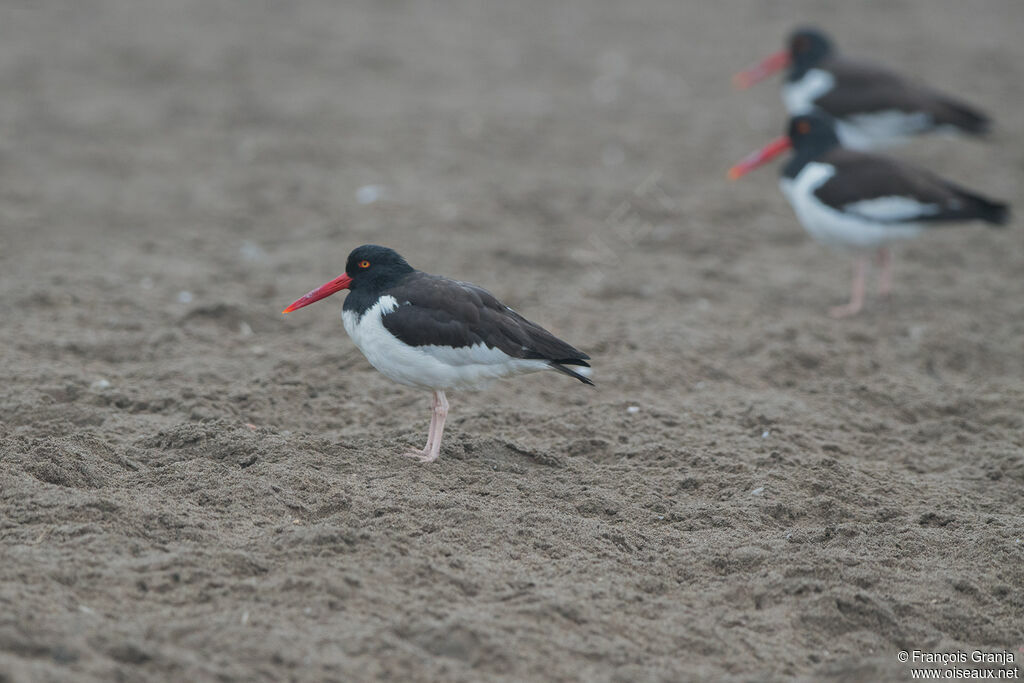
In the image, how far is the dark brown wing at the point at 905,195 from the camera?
791 cm

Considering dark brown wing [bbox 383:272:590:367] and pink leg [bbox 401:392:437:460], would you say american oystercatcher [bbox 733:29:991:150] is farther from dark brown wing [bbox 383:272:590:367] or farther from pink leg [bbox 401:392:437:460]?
pink leg [bbox 401:392:437:460]

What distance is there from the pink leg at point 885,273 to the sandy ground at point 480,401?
0.61 ft

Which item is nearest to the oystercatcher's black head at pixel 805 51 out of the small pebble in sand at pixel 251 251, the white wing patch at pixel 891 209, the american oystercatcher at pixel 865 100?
the american oystercatcher at pixel 865 100

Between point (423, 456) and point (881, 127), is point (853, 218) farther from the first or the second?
point (423, 456)

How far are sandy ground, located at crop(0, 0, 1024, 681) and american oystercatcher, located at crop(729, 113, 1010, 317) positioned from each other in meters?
0.44

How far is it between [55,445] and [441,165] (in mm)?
6184

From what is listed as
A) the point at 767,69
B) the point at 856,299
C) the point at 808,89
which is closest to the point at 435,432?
the point at 856,299

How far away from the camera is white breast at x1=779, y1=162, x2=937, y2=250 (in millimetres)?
7988

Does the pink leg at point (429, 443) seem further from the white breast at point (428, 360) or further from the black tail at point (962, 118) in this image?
the black tail at point (962, 118)

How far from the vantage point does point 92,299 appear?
742cm

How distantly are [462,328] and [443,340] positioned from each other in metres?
0.12

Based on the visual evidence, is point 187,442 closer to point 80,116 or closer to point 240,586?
point 240,586

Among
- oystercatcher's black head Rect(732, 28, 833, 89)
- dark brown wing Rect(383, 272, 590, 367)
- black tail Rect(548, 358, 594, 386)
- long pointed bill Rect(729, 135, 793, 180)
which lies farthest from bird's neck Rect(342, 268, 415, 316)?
oystercatcher's black head Rect(732, 28, 833, 89)

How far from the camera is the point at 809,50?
11.4 m
